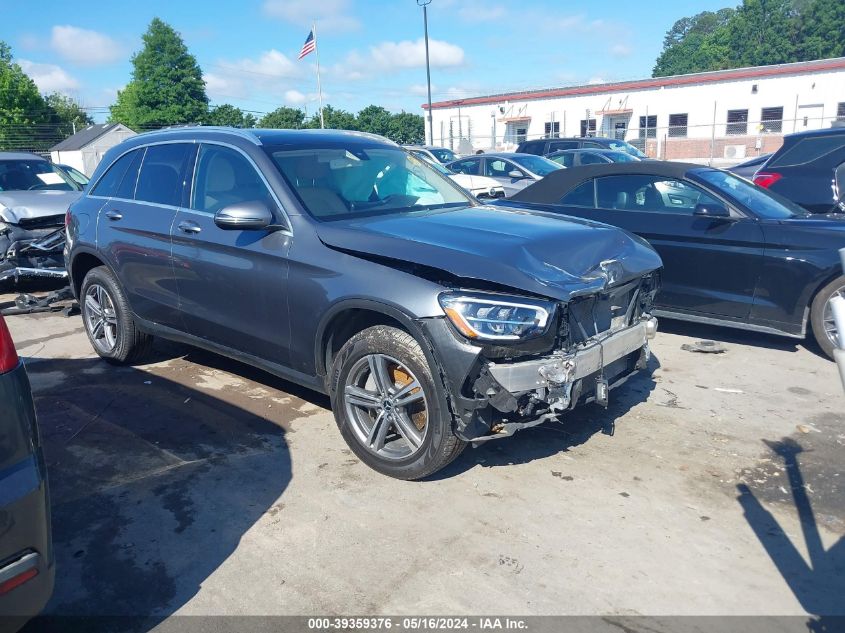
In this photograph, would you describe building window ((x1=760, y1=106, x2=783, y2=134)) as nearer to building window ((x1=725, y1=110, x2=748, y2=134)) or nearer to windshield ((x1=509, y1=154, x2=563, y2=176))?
building window ((x1=725, y1=110, x2=748, y2=134))

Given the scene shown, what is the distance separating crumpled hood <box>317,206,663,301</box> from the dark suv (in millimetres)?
11

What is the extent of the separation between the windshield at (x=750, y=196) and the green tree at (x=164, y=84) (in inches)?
2805

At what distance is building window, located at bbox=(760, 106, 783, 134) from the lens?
117 ft

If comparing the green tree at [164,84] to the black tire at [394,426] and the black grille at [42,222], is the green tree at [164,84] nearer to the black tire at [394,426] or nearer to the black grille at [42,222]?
the black grille at [42,222]

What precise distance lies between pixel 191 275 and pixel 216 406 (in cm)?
96

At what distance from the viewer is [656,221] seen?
6.64 meters

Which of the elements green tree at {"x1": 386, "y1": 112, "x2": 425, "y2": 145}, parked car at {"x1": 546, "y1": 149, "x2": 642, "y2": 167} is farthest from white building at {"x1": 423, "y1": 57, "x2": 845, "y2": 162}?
parked car at {"x1": 546, "y1": 149, "x2": 642, "y2": 167}

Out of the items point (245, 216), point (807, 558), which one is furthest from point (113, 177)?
point (807, 558)

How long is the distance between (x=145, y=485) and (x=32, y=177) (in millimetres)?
8822

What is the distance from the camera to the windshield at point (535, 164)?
596 inches

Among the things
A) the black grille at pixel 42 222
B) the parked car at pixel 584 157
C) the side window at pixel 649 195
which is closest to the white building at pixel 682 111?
the parked car at pixel 584 157

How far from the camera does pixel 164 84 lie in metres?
73.3

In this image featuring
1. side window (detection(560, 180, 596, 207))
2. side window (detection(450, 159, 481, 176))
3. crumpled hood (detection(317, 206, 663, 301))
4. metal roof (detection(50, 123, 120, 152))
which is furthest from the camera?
metal roof (detection(50, 123, 120, 152))

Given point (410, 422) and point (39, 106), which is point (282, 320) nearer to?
point (410, 422)
